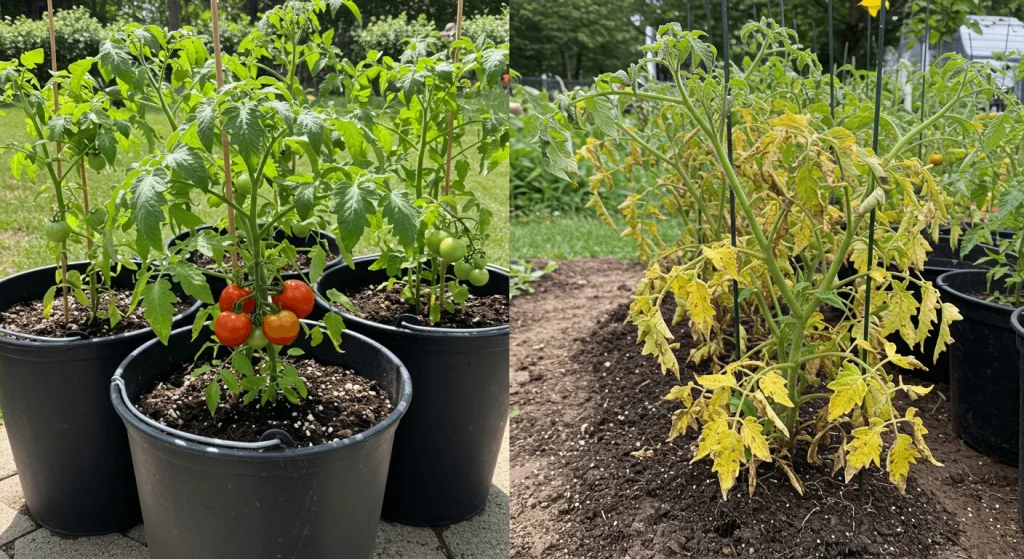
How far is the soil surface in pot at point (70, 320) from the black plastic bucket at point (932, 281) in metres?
2.44

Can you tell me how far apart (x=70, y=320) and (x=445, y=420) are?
100cm

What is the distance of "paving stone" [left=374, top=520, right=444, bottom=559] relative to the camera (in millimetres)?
2112

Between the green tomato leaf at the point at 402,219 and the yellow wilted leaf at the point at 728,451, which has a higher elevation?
the green tomato leaf at the point at 402,219

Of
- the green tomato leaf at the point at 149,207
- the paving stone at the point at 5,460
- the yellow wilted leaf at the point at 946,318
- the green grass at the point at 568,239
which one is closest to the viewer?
the green tomato leaf at the point at 149,207

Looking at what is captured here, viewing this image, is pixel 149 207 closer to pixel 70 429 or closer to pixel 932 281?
pixel 70 429

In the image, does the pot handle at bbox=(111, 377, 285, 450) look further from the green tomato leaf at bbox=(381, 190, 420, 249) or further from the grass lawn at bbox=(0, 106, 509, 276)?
the grass lawn at bbox=(0, 106, 509, 276)

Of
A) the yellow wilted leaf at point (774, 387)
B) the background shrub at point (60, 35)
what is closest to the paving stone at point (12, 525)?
the yellow wilted leaf at point (774, 387)

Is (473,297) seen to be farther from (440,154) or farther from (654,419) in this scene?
(654,419)

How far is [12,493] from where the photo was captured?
2246mm

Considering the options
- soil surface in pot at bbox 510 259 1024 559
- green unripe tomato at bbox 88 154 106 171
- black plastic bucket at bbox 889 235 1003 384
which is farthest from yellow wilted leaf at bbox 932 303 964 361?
green unripe tomato at bbox 88 154 106 171

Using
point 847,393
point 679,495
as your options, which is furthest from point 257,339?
point 847,393

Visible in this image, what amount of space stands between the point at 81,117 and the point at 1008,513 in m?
2.37

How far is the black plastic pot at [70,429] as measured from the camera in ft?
6.13

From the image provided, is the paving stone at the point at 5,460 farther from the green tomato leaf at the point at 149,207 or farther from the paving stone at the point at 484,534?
the green tomato leaf at the point at 149,207
